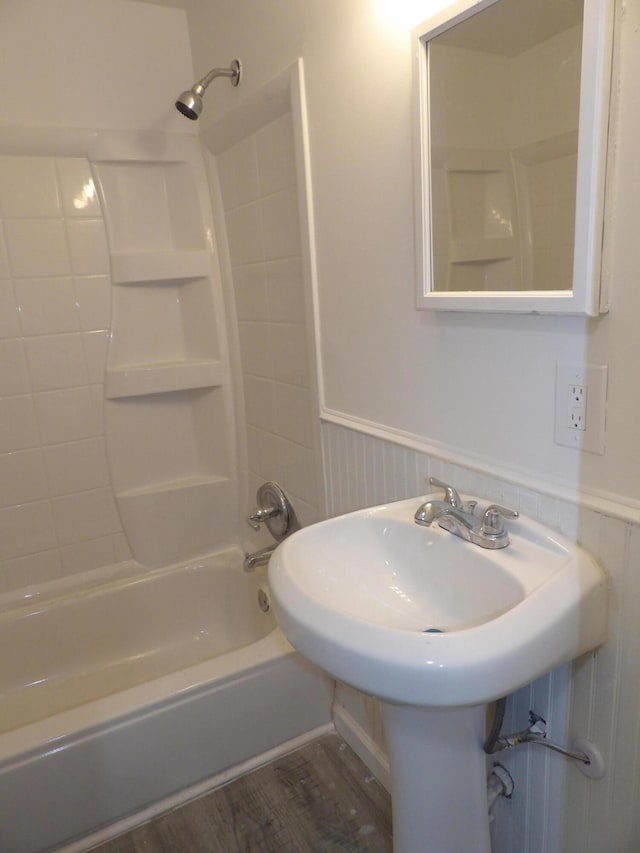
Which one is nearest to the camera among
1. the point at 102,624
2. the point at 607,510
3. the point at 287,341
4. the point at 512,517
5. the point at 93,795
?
the point at 607,510

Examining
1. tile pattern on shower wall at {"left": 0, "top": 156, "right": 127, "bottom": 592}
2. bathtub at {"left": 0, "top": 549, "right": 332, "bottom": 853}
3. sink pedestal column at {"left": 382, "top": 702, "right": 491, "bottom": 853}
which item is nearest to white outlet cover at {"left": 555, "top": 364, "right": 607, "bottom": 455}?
sink pedestal column at {"left": 382, "top": 702, "right": 491, "bottom": 853}

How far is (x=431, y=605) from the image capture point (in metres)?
1.03

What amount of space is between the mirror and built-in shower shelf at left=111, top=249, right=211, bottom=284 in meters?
1.15

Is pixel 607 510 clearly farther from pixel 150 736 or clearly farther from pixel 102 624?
pixel 102 624

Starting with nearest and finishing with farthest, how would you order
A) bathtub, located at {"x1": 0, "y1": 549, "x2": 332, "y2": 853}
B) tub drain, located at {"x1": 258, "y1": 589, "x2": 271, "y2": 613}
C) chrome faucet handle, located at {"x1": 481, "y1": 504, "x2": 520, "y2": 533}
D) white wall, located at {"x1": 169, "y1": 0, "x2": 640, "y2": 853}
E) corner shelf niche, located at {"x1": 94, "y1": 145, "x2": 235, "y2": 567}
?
white wall, located at {"x1": 169, "y1": 0, "x2": 640, "y2": 853}
chrome faucet handle, located at {"x1": 481, "y1": 504, "x2": 520, "y2": 533}
bathtub, located at {"x1": 0, "y1": 549, "x2": 332, "y2": 853}
tub drain, located at {"x1": 258, "y1": 589, "x2": 271, "y2": 613}
corner shelf niche, located at {"x1": 94, "y1": 145, "x2": 235, "y2": 567}

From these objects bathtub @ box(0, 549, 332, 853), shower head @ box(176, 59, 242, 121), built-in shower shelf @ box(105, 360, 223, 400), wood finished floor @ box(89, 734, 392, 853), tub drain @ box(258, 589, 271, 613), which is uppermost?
shower head @ box(176, 59, 242, 121)

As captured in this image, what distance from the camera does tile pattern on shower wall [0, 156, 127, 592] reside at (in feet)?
5.99

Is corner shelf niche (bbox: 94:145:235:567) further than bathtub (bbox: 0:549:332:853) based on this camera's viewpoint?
Yes

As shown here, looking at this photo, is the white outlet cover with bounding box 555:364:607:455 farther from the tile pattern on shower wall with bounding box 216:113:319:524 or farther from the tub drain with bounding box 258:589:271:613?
the tub drain with bounding box 258:589:271:613

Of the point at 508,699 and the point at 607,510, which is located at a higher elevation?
the point at 607,510

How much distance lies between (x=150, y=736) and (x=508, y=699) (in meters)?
0.90

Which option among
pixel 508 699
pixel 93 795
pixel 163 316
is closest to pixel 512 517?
pixel 508 699

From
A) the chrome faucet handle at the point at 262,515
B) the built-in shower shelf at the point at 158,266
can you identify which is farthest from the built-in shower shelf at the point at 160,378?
the chrome faucet handle at the point at 262,515

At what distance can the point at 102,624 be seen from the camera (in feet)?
6.57
